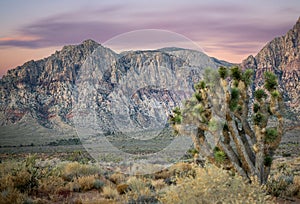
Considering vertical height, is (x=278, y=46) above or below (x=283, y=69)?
above

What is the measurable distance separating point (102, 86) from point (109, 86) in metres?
7.92

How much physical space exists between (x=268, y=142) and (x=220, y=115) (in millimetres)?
1880

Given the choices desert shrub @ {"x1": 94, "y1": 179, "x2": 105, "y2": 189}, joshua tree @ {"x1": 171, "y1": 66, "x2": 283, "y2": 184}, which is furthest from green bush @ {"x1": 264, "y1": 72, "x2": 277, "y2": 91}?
desert shrub @ {"x1": 94, "y1": 179, "x2": 105, "y2": 189}

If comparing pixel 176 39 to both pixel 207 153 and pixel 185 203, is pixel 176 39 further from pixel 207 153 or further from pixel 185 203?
pixel 185 203

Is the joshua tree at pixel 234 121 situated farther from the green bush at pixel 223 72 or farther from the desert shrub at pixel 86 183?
the desert shrub at pixel 86 183

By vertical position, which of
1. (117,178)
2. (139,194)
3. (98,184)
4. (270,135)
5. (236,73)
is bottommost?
(117,178)

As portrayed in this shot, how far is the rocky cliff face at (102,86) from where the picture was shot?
4503 centimetres

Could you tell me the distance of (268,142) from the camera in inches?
480

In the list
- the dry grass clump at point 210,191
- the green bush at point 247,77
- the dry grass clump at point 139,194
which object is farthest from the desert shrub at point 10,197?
the green bush at point 247,77

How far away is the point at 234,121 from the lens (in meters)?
12.4

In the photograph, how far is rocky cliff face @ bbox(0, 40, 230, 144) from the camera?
45031mm

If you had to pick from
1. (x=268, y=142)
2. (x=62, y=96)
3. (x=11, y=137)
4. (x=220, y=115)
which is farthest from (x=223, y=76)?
(x=62, y=96)

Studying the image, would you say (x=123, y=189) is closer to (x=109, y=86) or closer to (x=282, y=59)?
(x=109, y=86)

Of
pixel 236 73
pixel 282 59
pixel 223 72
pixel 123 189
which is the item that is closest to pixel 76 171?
pixel 123 189
